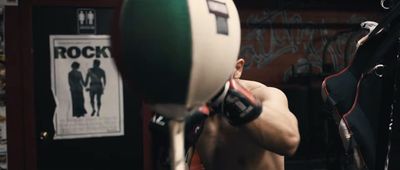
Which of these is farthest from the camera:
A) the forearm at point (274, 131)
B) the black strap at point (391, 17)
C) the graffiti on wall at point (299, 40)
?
the graffiti on wall at point (299, 40)

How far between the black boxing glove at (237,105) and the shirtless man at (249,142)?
16 centimetres

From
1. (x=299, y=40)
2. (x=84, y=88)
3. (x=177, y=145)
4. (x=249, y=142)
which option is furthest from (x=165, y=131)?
(x=299, y=40)

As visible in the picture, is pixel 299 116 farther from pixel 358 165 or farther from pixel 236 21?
pixel 236 21

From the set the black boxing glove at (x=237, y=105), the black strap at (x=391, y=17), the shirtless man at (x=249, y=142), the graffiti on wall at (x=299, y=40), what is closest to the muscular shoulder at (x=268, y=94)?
the shirtless man at (x=249, y=142)

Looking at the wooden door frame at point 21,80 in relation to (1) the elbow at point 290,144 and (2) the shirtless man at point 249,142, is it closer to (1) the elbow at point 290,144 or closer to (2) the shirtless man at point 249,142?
(2) the shirtless man at point 249,142

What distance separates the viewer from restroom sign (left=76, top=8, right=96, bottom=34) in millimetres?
3709

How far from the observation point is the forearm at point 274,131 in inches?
60.1

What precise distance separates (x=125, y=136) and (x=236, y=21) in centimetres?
289

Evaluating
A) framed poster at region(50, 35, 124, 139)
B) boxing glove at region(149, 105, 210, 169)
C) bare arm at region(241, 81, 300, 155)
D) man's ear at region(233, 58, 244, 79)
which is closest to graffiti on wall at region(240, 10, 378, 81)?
→ framed poster at region(50, 35, 124, 139)

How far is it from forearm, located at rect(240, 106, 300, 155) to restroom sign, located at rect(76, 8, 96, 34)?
7.86ft

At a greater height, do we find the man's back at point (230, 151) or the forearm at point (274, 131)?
the forearm at point (274, 131)

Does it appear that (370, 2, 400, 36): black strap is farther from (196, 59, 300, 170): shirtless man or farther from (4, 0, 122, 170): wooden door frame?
(4, 0, 122, 170): wooden door frame

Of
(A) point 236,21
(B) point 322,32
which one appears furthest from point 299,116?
(A) point 236,21

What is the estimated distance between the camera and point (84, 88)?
149 inches
